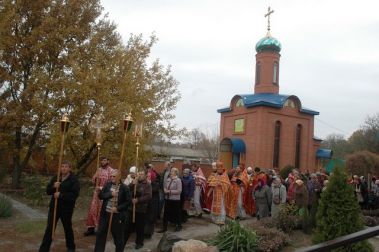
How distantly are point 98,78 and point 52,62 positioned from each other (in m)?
3.05

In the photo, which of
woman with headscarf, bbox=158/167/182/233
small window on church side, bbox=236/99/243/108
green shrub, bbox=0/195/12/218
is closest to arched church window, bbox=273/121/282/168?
small window on church side, bbox=236/99/243/108

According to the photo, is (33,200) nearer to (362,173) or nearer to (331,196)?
(331,196)

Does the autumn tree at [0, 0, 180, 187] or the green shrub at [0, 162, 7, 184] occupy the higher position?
the autumn tree at [0, 0, 180, 187]

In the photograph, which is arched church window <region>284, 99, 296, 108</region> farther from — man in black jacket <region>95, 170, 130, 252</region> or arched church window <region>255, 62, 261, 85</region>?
man in black jacket <region>95, 170, 130, 252</region>

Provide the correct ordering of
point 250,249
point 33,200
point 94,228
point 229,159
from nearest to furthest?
point 250,249, point 94,228, point 33,200, point 229,159

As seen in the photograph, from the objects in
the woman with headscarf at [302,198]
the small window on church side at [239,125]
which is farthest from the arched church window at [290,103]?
the woman with headscarf at [302,198]

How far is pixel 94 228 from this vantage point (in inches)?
439

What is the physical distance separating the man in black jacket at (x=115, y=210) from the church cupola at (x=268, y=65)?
97.2ft

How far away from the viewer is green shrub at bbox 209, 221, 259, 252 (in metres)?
9.25

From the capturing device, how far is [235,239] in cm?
927

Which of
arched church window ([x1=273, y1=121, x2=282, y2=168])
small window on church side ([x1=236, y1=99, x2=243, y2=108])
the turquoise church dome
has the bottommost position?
arched church window ([x1=273, y1=121, x2=282, y2=168])

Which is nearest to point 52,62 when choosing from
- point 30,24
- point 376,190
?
point 30,24

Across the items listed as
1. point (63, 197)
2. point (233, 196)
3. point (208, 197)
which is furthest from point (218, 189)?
point (63, 197)

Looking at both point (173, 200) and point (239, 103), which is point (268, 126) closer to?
point (239, 103)
